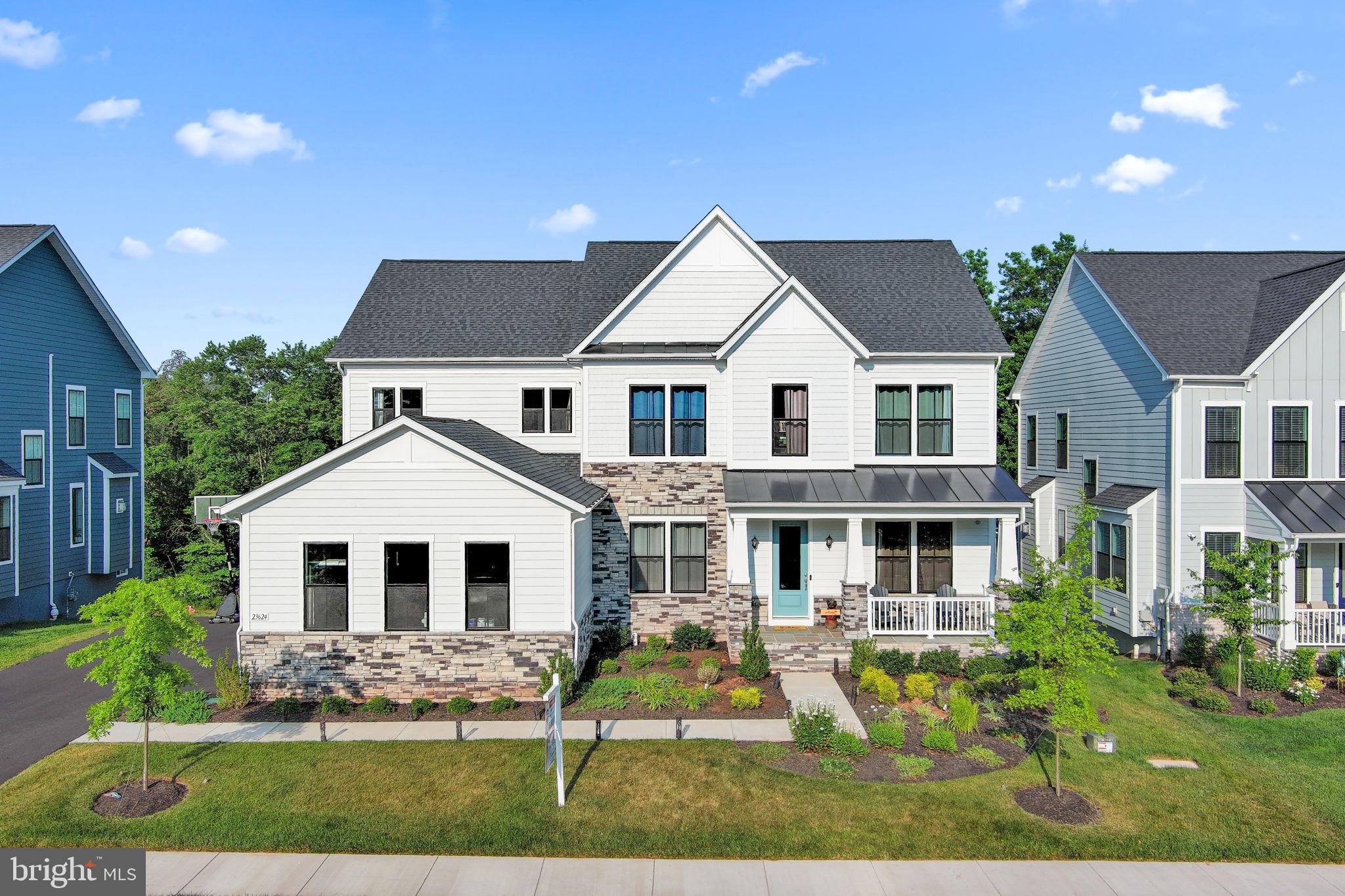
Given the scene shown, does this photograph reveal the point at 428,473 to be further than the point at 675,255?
No

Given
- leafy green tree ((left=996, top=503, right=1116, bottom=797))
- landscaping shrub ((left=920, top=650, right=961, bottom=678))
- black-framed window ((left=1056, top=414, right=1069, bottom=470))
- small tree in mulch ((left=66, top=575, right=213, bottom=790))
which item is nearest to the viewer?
small tree in mulch ((left=66, top=575, right=213, bottom=790))

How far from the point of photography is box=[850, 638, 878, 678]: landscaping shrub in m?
16.5

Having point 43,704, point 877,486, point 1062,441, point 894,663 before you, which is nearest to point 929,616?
point 894,663

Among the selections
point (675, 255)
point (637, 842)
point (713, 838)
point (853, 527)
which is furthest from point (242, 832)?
point (675, 255)

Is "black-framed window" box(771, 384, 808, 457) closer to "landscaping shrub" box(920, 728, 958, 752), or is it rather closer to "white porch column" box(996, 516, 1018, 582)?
"white porch column" box(996, 516, 1018, 582)

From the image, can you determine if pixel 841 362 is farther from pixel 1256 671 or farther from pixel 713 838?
pixel 713 838

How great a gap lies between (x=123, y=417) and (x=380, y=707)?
907 inches

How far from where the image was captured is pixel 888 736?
12.9 meters

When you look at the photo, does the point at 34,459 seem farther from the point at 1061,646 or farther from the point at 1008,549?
the point at 1061,646

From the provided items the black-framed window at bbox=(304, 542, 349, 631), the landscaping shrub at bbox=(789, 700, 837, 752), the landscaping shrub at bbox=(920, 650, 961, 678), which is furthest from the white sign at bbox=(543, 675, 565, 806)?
the landscaping shrub at bbox=(920, 650, 961, 678)

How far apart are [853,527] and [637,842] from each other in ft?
31.7

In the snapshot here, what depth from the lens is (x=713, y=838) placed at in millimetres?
10094

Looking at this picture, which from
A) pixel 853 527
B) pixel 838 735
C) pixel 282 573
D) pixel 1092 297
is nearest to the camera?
pixel 838 735

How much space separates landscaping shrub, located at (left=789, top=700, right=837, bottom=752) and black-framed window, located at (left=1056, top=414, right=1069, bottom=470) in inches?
567
